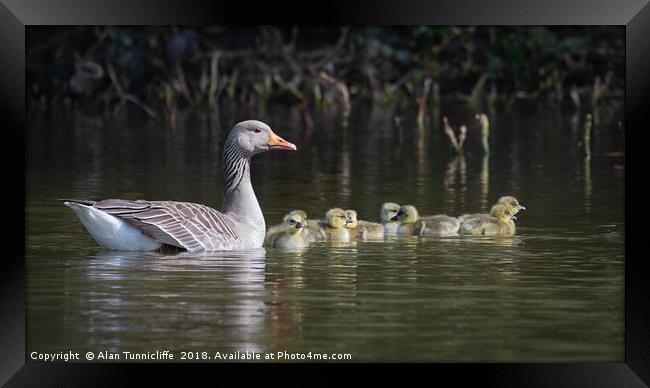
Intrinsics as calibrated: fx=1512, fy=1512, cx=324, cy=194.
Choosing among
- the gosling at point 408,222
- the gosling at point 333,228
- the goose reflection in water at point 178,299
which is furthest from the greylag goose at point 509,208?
the goose reflection in water at point 178,299

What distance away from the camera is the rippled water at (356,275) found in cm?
786

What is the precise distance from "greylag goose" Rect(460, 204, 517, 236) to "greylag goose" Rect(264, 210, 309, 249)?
1362mm

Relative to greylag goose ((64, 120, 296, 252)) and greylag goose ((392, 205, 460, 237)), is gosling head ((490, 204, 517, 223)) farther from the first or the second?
greylag goose ((64, 120, 296, 252))

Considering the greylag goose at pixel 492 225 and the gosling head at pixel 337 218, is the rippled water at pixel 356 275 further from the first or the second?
the gosling head at pixel 337 218

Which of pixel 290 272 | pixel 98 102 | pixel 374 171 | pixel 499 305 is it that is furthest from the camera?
pixel 98 102

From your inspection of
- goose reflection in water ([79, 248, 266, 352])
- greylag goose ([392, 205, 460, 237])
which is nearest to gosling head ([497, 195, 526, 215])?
greylag goose ([392, 205, 460, 237])

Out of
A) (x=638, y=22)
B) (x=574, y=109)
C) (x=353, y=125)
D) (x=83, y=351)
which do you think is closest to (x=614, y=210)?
(x=638, y=22)

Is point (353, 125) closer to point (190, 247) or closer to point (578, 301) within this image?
point (190, 247)

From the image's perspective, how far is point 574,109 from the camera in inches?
976

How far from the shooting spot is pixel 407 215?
11.7 m

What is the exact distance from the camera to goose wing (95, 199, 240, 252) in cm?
1020

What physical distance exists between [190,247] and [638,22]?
3.89 m

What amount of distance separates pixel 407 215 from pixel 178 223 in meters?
2.16

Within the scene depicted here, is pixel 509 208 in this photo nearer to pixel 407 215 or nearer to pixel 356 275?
pixel 407 215
